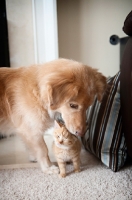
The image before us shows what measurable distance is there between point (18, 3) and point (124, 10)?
3.67ft

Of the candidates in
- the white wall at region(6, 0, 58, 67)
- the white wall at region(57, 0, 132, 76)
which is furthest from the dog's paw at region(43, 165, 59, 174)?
the white wall at region(57, 0, 132, 76)

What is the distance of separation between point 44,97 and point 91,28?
1.42 meters

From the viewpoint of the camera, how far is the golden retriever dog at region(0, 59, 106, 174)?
3.29ft

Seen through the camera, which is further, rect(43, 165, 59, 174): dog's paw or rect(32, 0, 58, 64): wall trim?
rect(32, 0, 58, 64): wall trim

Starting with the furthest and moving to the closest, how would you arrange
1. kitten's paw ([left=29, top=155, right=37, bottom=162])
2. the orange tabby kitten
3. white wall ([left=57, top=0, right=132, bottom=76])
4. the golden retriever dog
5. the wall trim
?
white wall ([left=57, top=0, right=132, bottom=76])
the wall trim
kitten's paw ([left=29, top=155, right=37, bottom=162])
the orange tabby kitten
the golden retriever dog

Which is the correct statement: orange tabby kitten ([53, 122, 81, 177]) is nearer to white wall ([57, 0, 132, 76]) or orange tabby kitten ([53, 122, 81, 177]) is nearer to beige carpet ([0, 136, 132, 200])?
beige carpet ([0, 136, 132, 200])

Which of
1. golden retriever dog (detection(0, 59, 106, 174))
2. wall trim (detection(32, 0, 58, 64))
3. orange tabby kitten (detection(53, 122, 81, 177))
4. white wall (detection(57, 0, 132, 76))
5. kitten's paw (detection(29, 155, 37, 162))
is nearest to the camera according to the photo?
golden retriever dog (detection(0, 59, 106, 174))

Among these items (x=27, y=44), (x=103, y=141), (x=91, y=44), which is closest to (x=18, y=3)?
(x=27, y=44)

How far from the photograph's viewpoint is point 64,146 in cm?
116

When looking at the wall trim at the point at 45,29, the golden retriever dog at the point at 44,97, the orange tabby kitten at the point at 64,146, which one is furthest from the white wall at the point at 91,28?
the orange tabby kitten at the point at 64,146

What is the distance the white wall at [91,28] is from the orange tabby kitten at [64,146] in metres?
1.23

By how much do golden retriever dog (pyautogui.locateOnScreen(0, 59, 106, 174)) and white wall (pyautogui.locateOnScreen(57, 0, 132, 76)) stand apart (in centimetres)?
109

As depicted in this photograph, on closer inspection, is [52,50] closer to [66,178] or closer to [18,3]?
[18,3]

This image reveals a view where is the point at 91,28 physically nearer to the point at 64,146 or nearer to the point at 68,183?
the point at 64,146
